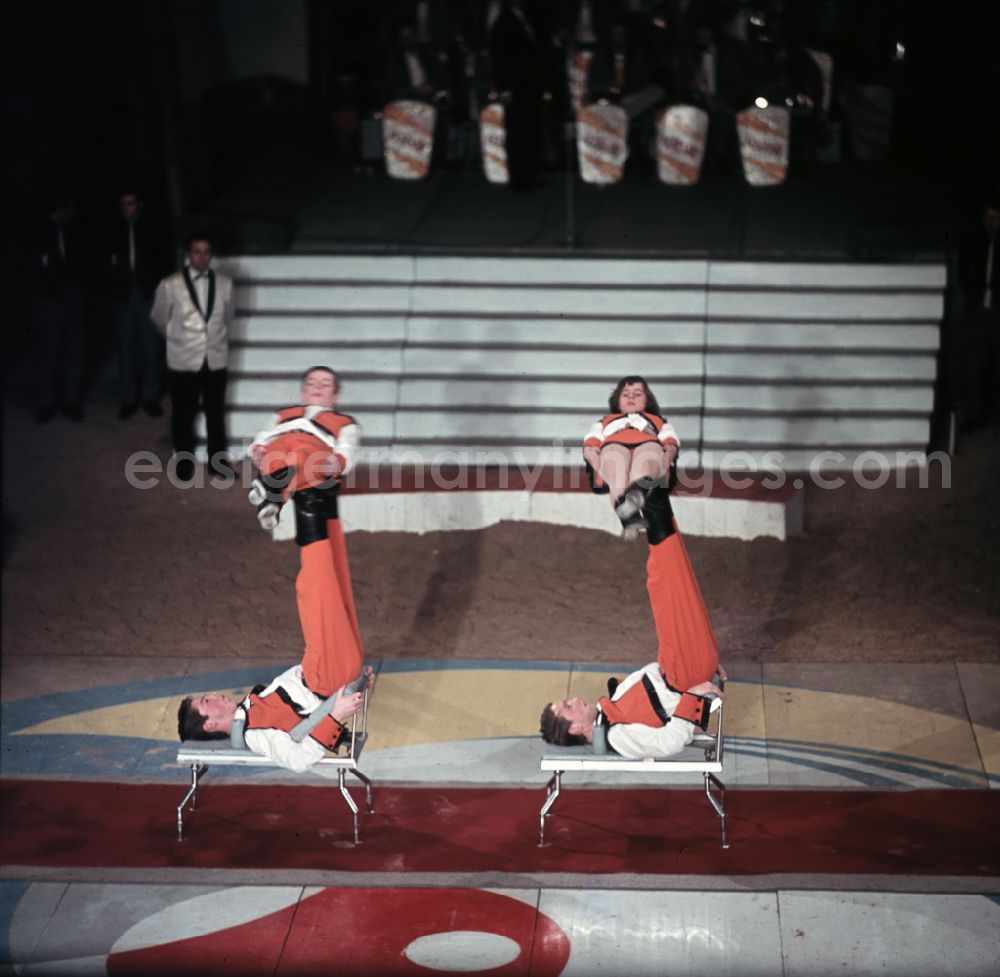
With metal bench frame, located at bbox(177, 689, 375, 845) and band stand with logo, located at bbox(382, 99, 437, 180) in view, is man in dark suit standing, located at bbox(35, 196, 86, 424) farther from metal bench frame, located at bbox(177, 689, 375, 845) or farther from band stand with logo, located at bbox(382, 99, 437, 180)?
metal bench frame, located at bbox(177, 689, 375, 845)

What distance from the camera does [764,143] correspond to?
15328mm

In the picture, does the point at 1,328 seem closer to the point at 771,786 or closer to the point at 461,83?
the point at 461,83

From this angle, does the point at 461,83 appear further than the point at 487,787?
Yes

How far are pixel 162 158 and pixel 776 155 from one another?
6.14 meters

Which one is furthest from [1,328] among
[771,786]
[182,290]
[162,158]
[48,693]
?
[771,786]

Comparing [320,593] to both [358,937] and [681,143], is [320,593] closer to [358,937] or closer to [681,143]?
[358,937]

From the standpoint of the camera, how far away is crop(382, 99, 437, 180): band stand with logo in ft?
51.0

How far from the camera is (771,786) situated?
27.1 feet

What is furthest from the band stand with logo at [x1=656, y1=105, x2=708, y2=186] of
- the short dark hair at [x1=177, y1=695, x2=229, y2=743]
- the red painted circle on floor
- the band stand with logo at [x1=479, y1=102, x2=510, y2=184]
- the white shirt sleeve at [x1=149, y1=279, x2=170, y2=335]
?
the red painted circle on floor

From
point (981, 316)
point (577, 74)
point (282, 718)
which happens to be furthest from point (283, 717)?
point (577, 74)

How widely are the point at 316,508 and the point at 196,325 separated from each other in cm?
502

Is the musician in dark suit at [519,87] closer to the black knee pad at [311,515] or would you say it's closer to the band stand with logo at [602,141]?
the band stand with logo at [602,141]

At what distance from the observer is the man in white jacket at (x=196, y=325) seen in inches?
483

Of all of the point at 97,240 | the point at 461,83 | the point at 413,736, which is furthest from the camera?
the point at 461,83
